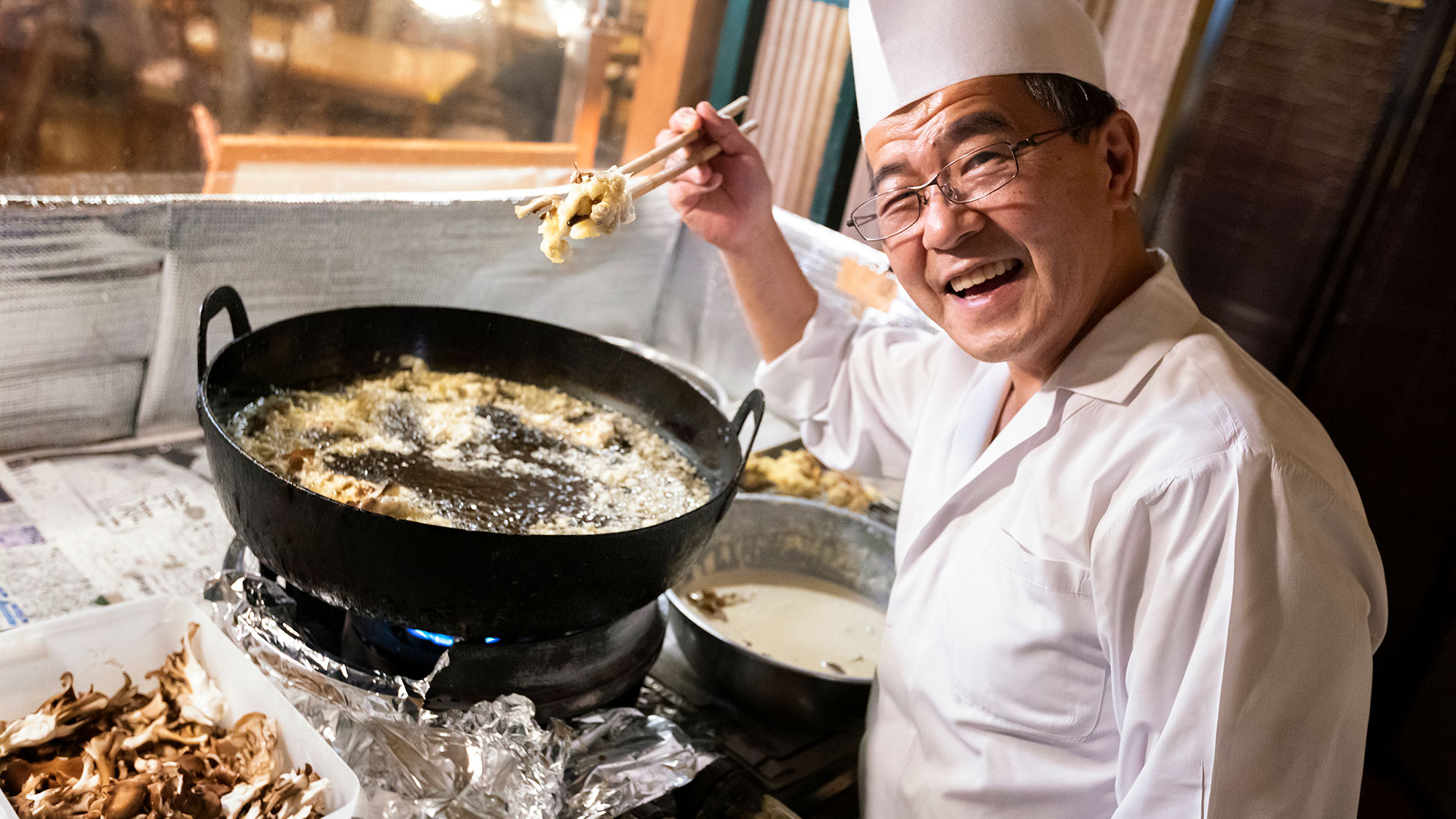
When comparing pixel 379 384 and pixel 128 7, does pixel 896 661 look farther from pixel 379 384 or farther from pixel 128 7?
pixel 128 7

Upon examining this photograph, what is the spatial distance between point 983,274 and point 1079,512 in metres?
0.38

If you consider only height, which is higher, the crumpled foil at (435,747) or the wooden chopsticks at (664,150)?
the wooden chopsticks at (664,150)

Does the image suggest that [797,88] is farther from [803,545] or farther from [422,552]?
[422,552]

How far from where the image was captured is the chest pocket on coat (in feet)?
4.83

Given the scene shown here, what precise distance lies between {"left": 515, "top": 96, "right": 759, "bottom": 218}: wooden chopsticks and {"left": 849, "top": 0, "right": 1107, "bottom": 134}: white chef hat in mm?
345

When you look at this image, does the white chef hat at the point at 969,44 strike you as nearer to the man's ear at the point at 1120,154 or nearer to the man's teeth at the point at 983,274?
the man's ear at the point at 1120,154

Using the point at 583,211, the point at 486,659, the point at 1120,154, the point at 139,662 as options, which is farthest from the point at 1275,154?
the point at 139,662

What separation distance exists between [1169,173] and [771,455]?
1.70 meters

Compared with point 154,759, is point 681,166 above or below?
above

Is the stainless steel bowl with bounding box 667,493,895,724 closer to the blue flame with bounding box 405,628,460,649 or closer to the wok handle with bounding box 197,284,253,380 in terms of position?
the blue flame with bounding box 405,628,460,649

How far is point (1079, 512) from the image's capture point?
1478 mm

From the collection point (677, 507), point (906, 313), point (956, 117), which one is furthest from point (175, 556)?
point (906, 313)

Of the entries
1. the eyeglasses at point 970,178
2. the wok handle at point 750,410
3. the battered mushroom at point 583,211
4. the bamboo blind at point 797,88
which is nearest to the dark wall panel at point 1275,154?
the bamboo blind at point 797,88

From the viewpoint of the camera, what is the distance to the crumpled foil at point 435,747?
1.46 metres
